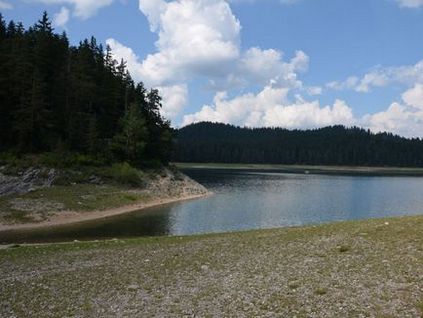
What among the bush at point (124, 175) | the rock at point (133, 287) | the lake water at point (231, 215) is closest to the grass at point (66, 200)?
the bush at point (124, 175)

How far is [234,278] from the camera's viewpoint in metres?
18.5

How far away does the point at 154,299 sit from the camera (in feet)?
53.7

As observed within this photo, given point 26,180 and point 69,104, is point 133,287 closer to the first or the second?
point 26,180

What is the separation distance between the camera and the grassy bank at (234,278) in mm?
14938

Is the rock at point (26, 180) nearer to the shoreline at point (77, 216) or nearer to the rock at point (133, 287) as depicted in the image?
the shoreline at point (77, 216)

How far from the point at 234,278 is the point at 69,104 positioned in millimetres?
67993

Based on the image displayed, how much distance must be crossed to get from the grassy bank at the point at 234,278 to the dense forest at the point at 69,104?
149 ft

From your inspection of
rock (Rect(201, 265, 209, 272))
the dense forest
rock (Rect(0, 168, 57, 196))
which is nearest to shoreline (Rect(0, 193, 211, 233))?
rock (Rect(0, 168, 57, 196))

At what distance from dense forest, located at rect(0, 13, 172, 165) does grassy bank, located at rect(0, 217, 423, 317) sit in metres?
45.3

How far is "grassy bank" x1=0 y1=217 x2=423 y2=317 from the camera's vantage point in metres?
14.9

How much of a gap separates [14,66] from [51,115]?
8778 mm

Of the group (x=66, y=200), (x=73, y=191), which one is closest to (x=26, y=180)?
(x=73, y=191)

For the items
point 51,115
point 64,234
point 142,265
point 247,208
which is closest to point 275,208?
point 247,208

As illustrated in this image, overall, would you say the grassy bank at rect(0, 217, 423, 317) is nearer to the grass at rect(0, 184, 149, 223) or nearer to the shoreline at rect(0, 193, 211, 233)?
the shoreline at rect(0, 193, 211, 233)
